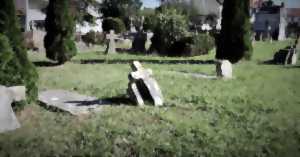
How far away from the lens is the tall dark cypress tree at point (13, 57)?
708cm

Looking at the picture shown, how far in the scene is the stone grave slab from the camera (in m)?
7.64

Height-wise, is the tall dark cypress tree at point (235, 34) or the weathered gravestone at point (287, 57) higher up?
the tall dark cypress tree at point (235, 34)

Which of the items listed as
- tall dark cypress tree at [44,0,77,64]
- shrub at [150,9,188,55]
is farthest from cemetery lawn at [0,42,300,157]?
shrub at [150,9,188,55]

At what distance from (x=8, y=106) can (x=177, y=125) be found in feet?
9.99

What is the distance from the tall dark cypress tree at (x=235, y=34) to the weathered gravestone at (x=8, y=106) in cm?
1274

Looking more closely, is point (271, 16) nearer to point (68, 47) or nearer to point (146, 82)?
point (68, 47)

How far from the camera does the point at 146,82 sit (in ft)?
27.3

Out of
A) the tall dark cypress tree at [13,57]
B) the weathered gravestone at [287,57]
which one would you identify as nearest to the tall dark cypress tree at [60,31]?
the tall dark cypress tree at [13,57]

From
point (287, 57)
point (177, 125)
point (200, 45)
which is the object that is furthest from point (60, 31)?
point (287, 57)

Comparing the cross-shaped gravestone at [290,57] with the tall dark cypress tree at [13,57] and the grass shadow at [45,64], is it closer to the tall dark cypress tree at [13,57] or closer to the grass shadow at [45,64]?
the grass shadow at [45,64]

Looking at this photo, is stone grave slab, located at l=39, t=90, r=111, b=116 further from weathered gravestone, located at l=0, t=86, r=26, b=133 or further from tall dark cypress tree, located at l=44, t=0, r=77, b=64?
tall dark cypress tree, located at l=44, t=0, r=77, b=64

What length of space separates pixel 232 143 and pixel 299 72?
10017 millimetres

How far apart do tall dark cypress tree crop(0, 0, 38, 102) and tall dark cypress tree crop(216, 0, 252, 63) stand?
11.7 metres

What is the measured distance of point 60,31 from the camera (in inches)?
595
